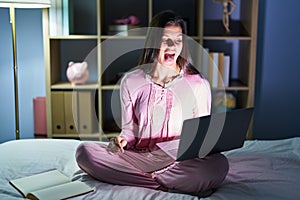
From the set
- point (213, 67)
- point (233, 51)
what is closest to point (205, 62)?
point (213, 67)

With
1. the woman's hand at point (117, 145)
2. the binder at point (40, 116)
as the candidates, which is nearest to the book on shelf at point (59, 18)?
the binder at point (40, 116)

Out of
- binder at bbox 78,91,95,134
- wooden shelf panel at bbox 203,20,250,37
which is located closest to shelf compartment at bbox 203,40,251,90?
wooden shelf panel at bbox 203,20,250,37

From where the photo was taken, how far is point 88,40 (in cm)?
275

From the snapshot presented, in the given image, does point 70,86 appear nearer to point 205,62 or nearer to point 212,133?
point 205,62

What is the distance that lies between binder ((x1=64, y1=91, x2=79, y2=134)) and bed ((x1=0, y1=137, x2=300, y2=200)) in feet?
1.84

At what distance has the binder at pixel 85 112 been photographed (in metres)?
2.53

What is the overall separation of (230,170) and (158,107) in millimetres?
390

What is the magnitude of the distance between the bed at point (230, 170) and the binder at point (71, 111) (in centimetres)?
56

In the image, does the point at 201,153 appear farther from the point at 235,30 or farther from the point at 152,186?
the point at 235,30

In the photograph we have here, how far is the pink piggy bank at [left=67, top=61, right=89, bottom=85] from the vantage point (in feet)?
8.34

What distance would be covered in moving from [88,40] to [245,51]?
101 cm

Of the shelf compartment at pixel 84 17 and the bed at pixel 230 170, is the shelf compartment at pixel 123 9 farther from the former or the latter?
the bed at pixel 230 170

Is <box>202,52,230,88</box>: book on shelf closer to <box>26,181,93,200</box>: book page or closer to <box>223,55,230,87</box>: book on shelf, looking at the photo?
<box>223,55,230,87</box>: book on shelf

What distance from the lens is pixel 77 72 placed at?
2539 millimetres
